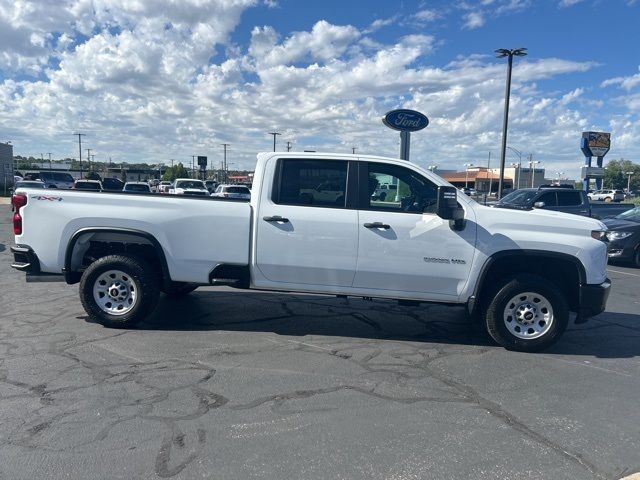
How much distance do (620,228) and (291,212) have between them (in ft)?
34.5

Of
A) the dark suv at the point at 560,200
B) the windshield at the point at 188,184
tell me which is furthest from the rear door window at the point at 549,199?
the windshield at the point at 188,184

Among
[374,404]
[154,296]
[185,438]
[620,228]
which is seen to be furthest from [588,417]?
[620,228]

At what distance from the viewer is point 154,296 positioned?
594 centimetres

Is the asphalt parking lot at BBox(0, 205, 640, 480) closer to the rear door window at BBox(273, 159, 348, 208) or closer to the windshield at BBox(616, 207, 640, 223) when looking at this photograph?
the rear door window at BBox(273, 159, 348, 208)

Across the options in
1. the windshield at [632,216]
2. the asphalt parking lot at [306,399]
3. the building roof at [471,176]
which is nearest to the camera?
the asphalt parking lot at [306,399]

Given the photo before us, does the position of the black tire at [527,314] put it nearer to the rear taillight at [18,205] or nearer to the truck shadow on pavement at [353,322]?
the truck shadow on pavement at [353,322]

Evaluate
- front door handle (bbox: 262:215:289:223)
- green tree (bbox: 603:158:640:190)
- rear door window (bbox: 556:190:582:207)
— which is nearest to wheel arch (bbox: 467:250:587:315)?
front door handle (bbox: 262:215:289:223)

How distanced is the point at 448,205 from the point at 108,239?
12.6 ft

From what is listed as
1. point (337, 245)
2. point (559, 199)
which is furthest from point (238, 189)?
point (337, 245)

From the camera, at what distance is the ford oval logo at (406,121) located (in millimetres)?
15367

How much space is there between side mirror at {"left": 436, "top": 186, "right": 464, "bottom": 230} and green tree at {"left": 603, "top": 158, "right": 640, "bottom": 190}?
11926 centimetres

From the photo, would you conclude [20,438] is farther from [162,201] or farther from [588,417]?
[588,417]

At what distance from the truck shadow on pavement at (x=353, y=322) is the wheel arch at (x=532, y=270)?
0.63 m

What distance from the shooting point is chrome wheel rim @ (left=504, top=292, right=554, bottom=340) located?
556cm
